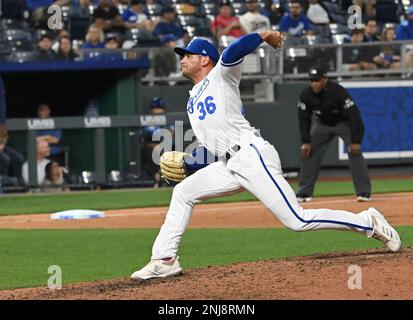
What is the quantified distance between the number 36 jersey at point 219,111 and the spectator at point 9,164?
9.49 meters

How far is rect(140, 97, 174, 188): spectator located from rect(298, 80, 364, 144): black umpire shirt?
385cm

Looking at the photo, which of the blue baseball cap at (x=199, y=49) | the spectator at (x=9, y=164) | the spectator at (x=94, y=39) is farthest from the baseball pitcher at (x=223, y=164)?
the spectator at (x=94, y=39)

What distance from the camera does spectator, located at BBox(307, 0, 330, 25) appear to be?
70.9 feet

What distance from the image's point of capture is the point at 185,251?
10859 mm

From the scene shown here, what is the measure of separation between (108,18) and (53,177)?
3390mm

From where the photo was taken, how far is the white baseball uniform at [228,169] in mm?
8086

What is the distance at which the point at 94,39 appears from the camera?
62.7ft

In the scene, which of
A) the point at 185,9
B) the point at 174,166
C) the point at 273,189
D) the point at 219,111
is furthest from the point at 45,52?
the point at 273,189

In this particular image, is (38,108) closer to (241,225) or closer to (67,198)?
(67,198)

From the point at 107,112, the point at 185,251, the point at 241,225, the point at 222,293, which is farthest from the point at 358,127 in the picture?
the point at 222,293

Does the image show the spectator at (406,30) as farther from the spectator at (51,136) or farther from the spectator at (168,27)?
the spectator at (51,136)

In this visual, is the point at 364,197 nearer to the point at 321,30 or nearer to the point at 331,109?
the point at 331,109

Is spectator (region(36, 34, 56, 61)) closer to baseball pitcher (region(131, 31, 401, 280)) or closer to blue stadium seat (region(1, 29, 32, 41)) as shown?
blue stadium seat (region(1, 29, 32, 41))

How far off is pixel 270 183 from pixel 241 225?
17.1ft
